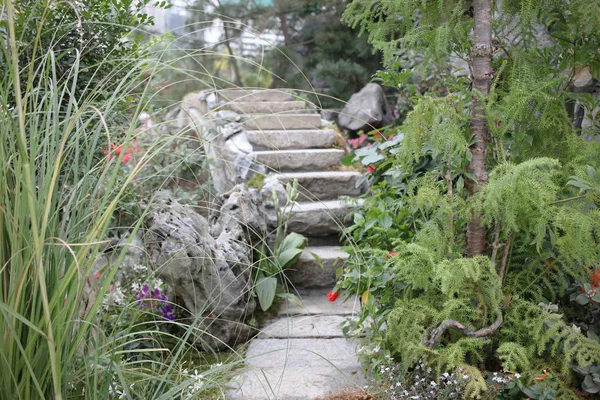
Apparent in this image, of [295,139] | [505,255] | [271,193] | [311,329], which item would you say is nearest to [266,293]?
[311,329]

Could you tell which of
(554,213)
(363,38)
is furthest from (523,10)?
(363,38)

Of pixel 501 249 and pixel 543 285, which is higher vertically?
pixel 501 249

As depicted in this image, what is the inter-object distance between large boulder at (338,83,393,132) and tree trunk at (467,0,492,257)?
163 inches

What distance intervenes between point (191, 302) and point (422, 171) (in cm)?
126

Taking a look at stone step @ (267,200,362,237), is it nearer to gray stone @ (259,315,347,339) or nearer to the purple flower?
gray stone @ (259,315,347,339)

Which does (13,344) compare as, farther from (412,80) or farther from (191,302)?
(412,80)

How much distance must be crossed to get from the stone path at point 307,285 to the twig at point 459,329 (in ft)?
1.16

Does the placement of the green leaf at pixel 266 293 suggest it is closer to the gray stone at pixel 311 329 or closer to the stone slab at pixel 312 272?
the gray stone at pixel 311 329

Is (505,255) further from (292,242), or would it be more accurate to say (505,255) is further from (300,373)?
(292,242)

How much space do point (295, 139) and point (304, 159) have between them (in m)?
0.38

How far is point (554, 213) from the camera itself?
1911 mm

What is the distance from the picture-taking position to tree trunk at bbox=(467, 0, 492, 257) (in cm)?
207

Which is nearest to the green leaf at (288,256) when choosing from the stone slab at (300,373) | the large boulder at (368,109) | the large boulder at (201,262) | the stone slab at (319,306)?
the stone slab at (319,306)

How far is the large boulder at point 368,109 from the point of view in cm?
634
